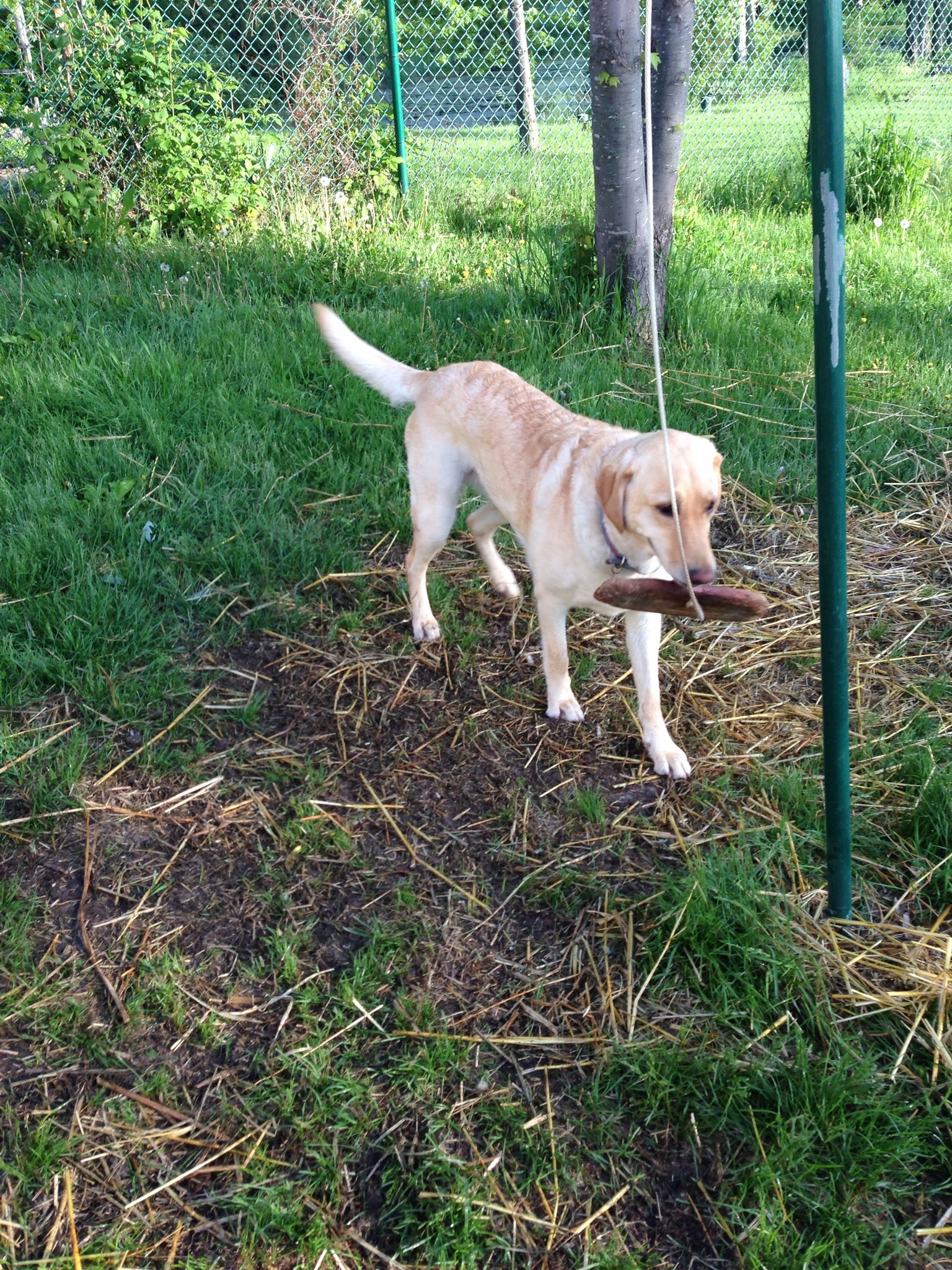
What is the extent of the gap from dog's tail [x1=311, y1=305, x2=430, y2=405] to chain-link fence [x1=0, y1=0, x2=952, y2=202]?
330cm

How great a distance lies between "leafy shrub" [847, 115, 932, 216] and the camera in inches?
289

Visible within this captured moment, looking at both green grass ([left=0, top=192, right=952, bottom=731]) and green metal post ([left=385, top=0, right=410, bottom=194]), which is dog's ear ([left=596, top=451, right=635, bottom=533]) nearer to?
green grass ([left=0, top=192, right=952, bottom=731])

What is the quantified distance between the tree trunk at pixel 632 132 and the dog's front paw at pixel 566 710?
2422mm

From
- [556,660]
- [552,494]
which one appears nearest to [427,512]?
[552,494]

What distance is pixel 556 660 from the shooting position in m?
2.95

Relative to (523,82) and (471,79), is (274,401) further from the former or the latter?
(523,82)

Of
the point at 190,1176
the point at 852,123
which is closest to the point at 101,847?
the point at 190,1176

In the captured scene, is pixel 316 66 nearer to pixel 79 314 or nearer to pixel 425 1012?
pixel 79 314

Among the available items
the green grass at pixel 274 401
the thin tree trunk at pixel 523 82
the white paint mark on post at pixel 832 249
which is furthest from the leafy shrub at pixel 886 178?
the white paint mark on post at pixel 832 249

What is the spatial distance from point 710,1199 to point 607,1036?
372mm

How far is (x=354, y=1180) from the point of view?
1.81 meters

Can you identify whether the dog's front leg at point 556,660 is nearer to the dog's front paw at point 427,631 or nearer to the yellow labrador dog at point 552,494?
the yellow labrador dog at point 552,494

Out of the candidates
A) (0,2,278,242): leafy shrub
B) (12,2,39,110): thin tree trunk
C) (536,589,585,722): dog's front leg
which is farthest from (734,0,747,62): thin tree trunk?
(536,589,585,722): dog's front leg

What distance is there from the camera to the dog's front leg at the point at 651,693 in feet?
9.06
